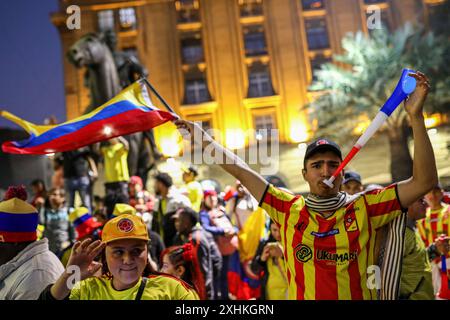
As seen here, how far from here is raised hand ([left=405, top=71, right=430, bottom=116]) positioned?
7.73 ft

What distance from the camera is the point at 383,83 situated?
1678 cm

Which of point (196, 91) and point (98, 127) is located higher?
point (196, 91)

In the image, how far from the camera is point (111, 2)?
1006 inches

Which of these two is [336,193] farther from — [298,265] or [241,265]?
[241,265]

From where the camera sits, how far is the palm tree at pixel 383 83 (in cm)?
1595

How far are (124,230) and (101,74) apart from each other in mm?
6753

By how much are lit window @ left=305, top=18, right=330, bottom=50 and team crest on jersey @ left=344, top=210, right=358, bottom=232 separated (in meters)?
24.1

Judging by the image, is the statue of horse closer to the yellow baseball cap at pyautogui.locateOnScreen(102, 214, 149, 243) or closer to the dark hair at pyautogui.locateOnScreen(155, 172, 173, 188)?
the dark hair at pyautogui.locateOnScreen(155, 172, 173, 188)

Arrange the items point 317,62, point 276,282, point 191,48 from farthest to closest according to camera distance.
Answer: point 191,48 → point 317,62 → point 276,282

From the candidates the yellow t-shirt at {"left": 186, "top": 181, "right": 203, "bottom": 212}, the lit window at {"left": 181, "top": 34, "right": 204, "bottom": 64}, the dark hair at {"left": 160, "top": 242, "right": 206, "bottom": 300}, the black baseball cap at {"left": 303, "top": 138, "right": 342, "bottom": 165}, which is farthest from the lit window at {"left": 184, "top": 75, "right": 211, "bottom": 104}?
the black baseball cap at {"left": 303, "top": 138, "right": 342, "bottom": 165}

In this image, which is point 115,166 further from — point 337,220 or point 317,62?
point 317,62

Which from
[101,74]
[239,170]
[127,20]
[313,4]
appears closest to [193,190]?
[101,74]

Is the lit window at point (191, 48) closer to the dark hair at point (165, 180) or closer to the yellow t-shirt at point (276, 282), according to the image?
the dark hair at point (165, 180)

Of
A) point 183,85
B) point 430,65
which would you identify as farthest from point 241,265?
point 183,85
